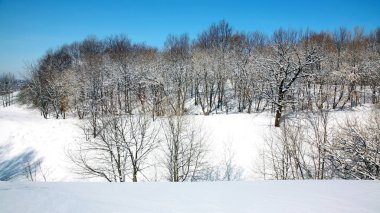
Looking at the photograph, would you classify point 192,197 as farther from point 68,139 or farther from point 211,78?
point 211,78

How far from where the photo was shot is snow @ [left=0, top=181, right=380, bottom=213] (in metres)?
5.23

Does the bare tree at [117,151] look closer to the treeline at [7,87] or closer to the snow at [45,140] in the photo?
the snow at [45,140]

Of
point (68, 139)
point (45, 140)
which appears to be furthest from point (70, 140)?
point (45, 140)

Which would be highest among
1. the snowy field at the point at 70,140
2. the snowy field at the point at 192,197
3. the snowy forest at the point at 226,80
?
the snowy forest at the point at 226,80

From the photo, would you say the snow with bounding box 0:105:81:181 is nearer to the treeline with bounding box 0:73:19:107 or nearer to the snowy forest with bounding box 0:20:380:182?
the snowy forest with bounding box 0:20:380:182

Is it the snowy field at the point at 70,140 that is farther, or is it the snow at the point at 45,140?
the snow at the point at 45,140

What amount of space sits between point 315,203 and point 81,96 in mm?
38120

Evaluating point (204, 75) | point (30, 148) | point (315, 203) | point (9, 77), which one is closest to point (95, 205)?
point (315, 203)

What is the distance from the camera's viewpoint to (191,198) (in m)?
5.99

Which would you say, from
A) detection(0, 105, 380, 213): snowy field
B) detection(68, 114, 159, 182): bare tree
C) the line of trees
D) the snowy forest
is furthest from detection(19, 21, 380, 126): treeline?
the line of trees

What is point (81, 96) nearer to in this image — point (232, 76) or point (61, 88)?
point (61, 88)

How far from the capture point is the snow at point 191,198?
17.1 ft

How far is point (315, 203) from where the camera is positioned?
575 cm

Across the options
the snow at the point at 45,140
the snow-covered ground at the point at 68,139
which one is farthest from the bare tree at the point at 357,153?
the snow at the point at 45,140
